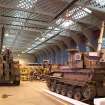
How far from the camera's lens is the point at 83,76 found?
9.39m

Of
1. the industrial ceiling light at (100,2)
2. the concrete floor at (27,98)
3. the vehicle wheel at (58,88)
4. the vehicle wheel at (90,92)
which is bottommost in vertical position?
the concrete floor at (27,98)

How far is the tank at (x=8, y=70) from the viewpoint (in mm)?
16672

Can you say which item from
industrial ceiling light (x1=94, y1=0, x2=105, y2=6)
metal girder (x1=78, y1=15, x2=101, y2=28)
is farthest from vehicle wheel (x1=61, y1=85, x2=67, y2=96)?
metal girder (x1=78, y1=15, x2=101, y2=28)

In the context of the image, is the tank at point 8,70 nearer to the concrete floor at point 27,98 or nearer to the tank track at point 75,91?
the concrete floor at point 27,98

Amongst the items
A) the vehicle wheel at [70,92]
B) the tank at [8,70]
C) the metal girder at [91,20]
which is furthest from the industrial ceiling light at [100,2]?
the tank at [8,70]

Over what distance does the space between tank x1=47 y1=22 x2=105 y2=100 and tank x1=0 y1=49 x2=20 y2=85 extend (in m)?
6.16

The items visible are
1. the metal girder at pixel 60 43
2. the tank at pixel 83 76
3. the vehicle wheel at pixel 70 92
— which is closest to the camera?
the tank at pixel 83 76

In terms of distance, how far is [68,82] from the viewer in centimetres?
1062

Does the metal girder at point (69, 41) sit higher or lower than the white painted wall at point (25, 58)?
higher

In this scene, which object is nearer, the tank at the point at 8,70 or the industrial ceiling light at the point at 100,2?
the industrial ceiling light at the point at 100,2

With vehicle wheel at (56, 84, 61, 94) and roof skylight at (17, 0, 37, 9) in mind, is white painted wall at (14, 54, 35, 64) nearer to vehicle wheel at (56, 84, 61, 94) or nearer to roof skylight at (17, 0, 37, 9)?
roof skylight at (17, 0, 37, 9)

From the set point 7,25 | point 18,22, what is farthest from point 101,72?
point 7,25

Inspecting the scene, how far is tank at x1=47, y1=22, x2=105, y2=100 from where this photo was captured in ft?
28.3

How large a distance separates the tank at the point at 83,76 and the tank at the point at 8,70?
6.16m
